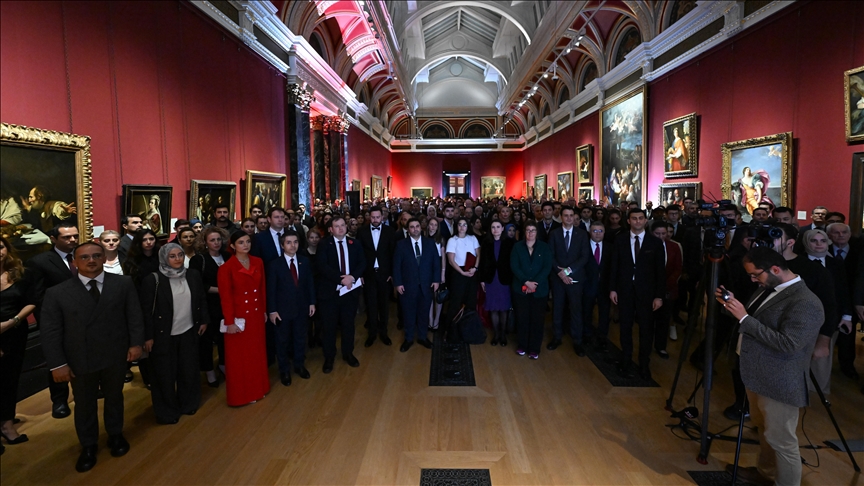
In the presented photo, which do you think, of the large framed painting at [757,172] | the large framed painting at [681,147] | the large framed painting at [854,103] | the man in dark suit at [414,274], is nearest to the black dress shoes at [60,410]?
the man in dark suit at [414,274]

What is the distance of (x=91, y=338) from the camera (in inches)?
130

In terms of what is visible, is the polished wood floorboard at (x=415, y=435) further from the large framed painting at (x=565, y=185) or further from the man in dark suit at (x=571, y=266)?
the large framed painting at (x=565, y=185)

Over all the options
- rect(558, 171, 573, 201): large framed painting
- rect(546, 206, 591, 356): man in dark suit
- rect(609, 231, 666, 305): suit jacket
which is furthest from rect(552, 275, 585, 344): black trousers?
rect(558, 171, 573, 201): large framed painting

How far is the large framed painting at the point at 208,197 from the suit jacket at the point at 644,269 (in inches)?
260

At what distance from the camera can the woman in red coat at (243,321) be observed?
4250mm

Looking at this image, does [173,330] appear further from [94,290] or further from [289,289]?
[289,289]

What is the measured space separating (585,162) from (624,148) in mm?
4175

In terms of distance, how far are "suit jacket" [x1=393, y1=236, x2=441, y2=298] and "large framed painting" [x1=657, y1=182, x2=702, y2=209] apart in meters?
6.94

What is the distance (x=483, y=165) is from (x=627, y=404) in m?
29.7

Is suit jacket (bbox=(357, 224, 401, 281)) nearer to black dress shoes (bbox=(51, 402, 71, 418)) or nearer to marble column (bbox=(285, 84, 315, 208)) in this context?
black dress shoes (bbox=(51, 402, 71, 418))

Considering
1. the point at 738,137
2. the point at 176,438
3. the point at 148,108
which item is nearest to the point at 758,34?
the point at 738,137

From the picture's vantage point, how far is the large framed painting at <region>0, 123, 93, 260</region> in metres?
3.74

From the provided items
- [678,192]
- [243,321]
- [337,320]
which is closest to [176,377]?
[243,321]

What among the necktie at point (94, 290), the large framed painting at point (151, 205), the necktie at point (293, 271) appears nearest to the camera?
the necktie at point (94, 290)
